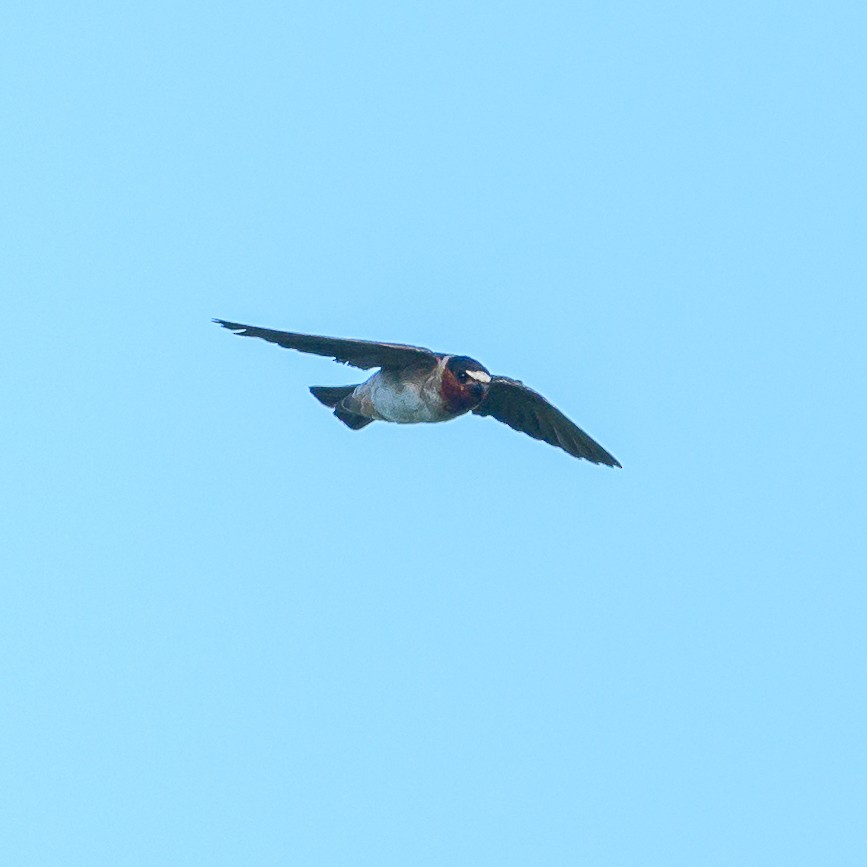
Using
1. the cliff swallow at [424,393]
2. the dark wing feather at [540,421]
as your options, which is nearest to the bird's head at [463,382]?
the cliff swallow at [424,393]

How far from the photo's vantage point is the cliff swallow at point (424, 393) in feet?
50.7

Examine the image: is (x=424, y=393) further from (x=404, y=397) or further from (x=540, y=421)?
(x=540, y=421)

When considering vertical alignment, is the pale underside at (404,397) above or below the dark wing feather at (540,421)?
below

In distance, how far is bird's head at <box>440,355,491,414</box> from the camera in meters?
15.6

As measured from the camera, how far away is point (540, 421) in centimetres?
1745

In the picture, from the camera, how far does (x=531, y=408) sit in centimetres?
1734

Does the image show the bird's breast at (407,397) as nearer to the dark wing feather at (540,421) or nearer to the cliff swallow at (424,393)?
the cliff swallow at (424,393)

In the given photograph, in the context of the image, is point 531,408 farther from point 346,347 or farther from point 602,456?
point 346,347

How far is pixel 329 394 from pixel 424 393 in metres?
1.80

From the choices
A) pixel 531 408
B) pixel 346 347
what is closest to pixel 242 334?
pixel 346 347

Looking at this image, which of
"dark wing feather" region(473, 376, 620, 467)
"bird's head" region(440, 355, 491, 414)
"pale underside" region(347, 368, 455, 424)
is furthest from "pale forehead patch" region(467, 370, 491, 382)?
"dark wing feather" region(473, 376, 620, 467)

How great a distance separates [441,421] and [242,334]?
6.34ft

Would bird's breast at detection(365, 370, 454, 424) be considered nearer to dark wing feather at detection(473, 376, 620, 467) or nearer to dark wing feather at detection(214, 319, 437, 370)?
dark wing feather at detection(214, 319, 437, 370)

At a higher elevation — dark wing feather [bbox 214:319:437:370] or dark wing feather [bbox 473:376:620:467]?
dark wing feather [bbox 473:376:620:467]
